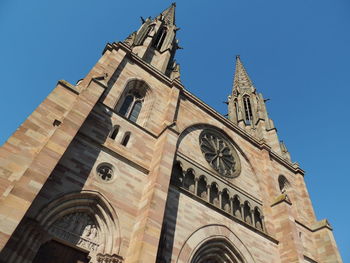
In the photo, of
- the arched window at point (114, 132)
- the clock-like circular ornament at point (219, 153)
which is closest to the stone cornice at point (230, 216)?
the clock-like circular ornament at point (219, 153)

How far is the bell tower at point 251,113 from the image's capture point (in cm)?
2325

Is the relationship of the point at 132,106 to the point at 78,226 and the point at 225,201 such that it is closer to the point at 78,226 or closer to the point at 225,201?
the point at 225,201

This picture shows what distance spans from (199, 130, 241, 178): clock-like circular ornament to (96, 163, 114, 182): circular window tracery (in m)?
6.28

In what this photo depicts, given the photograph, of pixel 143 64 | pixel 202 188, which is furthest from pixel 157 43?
pixel 202 188

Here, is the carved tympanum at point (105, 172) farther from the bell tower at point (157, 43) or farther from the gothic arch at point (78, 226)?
the bell tower at point (157, 43)

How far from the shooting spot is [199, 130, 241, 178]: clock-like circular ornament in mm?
15352

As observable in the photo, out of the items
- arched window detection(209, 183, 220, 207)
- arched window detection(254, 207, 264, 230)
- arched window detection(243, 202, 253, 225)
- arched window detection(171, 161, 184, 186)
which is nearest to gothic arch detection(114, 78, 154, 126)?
arched window detection(171, 161, 184, 186)

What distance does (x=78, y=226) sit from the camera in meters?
8.67

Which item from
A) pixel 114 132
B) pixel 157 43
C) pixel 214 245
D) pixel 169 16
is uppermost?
pixel 169 16

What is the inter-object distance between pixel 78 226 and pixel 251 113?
74.6 ft

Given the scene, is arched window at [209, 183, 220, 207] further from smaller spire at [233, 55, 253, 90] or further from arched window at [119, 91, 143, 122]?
smaller spire at [233, 55, 253, 90]

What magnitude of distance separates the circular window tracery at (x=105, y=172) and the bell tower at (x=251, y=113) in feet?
47.0

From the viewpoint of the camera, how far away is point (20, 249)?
22.8ft

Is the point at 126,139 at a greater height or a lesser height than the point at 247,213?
greater
